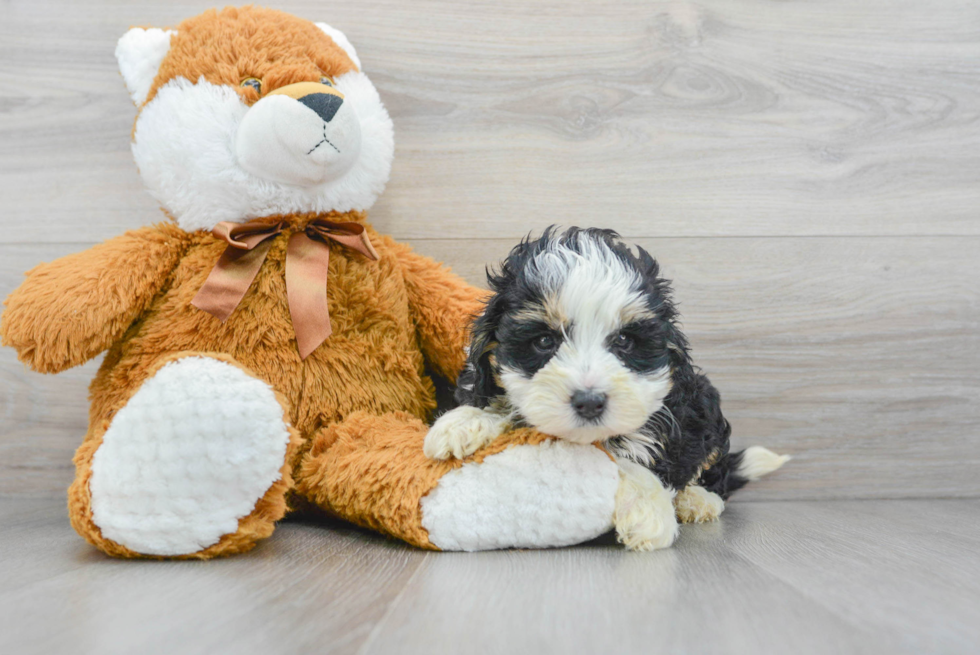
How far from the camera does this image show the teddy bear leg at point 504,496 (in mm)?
1069

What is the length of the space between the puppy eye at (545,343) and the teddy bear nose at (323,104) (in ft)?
1.76

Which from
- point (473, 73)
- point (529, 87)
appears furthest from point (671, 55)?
point (473, 73)

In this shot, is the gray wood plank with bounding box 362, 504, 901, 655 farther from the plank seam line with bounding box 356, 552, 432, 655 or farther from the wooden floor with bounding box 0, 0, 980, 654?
the wooden floor with bounding box 0, 0, 980, 654

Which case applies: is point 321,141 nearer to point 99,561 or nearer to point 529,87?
point 529,87

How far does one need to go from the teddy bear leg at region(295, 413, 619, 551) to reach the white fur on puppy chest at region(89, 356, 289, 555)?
20cm

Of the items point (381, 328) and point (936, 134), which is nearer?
point (381, 328)

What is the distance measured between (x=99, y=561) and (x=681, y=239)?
1.30 m

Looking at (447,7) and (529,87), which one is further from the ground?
(447,7)

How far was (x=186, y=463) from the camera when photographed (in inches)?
39.4

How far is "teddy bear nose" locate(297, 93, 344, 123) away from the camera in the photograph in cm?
120

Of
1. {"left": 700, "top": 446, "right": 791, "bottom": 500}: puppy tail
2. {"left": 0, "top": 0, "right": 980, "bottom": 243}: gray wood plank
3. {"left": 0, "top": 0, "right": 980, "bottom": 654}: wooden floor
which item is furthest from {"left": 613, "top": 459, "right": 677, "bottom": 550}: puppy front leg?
{"left": 0, "top": 0, "right": 980, "bottom": 243}: gray wood plank

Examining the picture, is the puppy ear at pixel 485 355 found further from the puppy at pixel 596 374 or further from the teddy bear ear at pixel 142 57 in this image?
the teddy bear ear at pixel 142 57

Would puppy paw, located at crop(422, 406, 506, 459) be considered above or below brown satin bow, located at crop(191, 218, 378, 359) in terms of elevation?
below

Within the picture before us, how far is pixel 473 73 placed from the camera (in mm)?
1607
